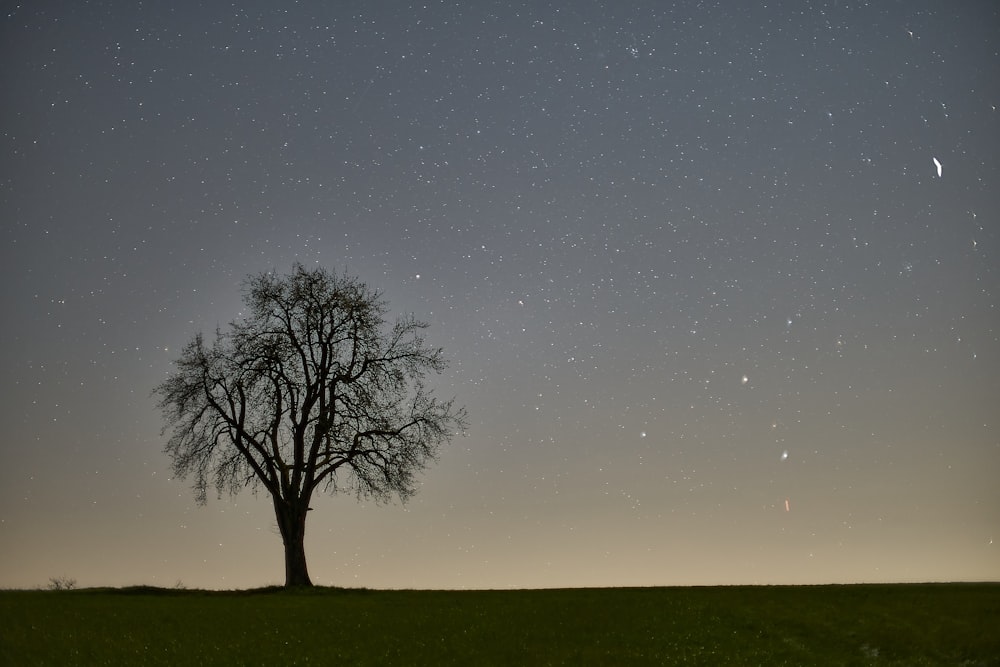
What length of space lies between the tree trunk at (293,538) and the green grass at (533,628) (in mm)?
6033

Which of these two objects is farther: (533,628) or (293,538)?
(293,538)

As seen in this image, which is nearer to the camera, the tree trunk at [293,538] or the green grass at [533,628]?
the green grass at [533,628]

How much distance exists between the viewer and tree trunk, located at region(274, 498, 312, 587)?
136 feet

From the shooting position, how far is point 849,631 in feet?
97.1

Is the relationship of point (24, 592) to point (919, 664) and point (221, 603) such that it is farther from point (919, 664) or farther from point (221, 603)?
point (919, 664)

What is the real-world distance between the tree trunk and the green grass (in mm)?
6033

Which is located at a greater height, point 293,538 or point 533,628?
point 293,538

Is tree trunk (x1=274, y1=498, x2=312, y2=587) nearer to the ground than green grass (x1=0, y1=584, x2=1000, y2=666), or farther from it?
farther from it

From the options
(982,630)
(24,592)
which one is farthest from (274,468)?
(982,630)

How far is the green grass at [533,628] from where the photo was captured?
27484mm

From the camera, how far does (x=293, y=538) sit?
41.8 meters

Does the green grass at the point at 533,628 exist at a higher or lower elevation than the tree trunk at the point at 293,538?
lower

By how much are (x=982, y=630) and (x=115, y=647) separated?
2610 cm

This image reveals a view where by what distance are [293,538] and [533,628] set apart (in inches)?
616
